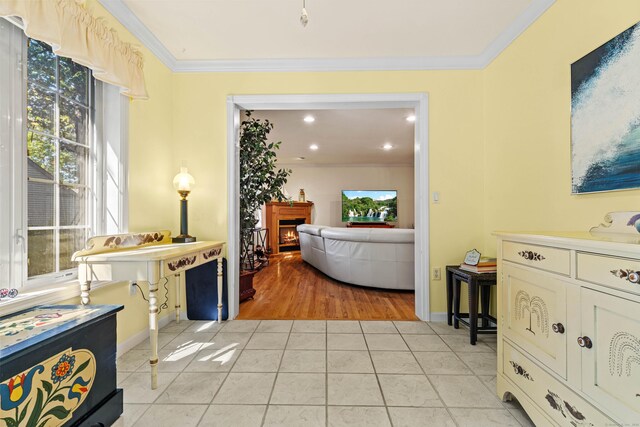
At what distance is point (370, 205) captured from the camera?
7.57 meters

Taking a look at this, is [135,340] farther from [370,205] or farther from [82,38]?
[370,205]

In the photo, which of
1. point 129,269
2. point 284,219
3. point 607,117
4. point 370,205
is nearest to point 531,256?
point 607,117

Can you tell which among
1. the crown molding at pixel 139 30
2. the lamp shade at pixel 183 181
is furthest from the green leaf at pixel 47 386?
the crown molding at pixel 139 30

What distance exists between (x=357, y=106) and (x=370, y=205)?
5.03 metres

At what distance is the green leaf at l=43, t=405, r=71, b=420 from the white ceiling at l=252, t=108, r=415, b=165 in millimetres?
3528

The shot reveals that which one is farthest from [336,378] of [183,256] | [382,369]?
[183,256]

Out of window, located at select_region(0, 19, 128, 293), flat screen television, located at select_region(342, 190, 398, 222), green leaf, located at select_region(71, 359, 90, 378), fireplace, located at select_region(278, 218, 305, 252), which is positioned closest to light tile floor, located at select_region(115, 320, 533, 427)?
green leaf, located at select_region(71, 359, 90, 378)

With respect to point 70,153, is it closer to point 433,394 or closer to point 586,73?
point 433,394

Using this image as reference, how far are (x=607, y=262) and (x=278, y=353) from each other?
→ 74.3 inches

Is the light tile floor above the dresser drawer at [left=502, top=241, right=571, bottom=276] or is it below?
below

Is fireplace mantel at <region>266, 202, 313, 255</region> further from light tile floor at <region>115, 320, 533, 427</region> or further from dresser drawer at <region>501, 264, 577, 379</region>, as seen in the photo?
dresser drawer at <region>501, 264, 577, 379</region>

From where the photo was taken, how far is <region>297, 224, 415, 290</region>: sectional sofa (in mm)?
3533

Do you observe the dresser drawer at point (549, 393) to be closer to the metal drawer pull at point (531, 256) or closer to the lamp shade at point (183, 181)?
the metal drawer pull at point (531, 256)

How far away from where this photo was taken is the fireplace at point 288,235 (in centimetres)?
719
